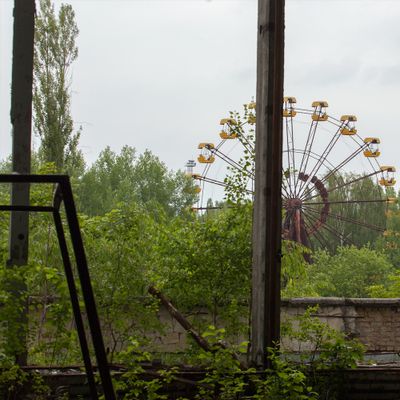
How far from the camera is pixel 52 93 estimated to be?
873cm

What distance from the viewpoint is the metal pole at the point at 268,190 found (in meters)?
4.44

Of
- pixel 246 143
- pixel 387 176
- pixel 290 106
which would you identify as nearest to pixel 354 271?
pixel 387 176

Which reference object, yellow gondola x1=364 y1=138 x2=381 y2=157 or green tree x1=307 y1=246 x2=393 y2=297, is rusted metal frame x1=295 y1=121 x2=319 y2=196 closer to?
yellow gondola x1=364 y1=138 x2=381 y2=157

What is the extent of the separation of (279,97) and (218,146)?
39.6 feet

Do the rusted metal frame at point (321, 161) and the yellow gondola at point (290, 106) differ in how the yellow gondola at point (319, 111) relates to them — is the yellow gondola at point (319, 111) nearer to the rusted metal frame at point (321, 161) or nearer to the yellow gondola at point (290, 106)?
the rusted metal frame at point (321, 161)

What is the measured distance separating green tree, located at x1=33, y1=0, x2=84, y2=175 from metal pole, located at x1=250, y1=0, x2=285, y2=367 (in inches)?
158

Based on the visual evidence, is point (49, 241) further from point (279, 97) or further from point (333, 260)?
point (333, 260)

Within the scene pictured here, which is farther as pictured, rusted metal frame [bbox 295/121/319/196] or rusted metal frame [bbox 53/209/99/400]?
rusted metal frame [bbox 295/121/319/196]

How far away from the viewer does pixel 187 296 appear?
5207 millimetres

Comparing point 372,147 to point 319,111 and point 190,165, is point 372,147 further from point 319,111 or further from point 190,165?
point 190,165

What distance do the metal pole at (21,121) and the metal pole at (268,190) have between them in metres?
1.24

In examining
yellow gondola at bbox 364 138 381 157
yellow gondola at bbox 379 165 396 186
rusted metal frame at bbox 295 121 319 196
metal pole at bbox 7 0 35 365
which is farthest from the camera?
yellow gondola at bbox 379 165 396 186

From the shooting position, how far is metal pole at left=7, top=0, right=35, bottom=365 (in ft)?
13.6

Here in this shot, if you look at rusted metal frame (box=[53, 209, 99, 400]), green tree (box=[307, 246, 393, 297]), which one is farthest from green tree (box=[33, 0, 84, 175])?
green tree (box=[307, 246, 393, 297])
